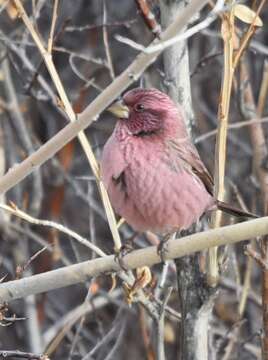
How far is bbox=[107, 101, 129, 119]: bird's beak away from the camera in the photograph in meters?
4.77

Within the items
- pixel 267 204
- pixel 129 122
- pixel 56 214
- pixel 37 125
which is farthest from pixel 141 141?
pixel 37 125

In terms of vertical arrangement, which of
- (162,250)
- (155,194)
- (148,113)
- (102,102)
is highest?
(148,113)

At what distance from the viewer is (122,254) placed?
13.6ft

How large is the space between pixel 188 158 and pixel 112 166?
50cm

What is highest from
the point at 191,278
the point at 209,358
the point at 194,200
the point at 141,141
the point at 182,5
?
the point at 182,5

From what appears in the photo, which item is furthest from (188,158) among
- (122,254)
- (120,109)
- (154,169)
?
(122,254)

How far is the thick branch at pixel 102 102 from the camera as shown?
3139mm

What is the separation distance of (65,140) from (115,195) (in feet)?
3.76

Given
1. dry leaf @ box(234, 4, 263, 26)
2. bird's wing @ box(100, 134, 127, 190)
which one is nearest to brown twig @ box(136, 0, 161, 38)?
dry leaf @ box(234, 4, 263, 26)

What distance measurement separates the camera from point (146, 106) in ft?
15.6

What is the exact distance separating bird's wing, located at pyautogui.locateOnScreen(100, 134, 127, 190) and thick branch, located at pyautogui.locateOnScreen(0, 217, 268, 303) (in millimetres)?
596

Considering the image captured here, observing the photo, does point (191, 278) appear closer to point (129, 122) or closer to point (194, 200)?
point (194, 200)

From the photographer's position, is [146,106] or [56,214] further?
[56,214]

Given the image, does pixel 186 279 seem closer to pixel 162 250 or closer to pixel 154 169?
pixel 154 169
